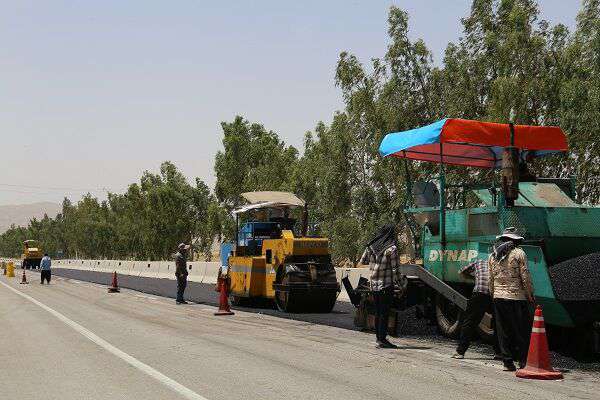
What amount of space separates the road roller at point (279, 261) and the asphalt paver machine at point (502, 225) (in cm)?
476

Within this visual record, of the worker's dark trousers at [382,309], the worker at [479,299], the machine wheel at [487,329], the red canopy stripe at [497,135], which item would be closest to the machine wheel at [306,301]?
the worker's dark trousers at [382,309]

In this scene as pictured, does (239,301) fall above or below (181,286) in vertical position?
below

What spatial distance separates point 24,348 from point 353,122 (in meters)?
33.5

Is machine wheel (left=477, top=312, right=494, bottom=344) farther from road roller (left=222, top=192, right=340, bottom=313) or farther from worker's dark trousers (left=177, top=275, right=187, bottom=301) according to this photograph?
worker's dark trousers (left=177, top=275, right=187, bottom=301)

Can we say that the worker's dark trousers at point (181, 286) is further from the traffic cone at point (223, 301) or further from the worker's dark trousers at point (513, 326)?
the worker's dark trousers at point (513, 326)

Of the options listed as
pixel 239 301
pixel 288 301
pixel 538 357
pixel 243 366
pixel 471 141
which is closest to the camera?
pixel 538 357

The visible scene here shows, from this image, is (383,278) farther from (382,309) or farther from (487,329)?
(487,329)

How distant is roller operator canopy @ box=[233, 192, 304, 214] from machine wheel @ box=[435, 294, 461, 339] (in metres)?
7.63

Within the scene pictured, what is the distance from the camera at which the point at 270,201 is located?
20.9m

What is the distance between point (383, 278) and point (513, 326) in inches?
109

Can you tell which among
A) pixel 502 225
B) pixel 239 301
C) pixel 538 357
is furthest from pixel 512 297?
pixel 239 301

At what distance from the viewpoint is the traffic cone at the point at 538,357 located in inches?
357

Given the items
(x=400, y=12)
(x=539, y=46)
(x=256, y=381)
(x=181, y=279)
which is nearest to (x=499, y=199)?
(x=256, y=381)

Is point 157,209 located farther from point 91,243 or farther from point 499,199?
point 499,199
